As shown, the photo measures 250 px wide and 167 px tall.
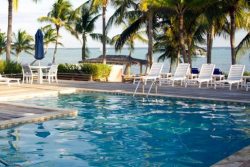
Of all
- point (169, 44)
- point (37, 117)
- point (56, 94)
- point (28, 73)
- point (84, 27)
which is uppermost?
point (84, 27)

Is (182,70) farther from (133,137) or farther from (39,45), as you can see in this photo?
(133,137)

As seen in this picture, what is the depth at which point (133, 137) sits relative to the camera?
7797 millimetres

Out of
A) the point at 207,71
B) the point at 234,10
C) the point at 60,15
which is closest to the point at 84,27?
the point at 60,15

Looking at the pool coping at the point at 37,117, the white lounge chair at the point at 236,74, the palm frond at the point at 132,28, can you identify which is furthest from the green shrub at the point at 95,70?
the pool coping at the point at 37,117

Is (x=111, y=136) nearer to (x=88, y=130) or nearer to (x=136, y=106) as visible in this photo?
(x=88, y=130)

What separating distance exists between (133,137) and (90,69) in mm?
12079

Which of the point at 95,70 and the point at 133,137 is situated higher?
the point at 95,70

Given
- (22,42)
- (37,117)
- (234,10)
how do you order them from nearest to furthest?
1. (37,117)
2. (234,10)
3. (22,42)

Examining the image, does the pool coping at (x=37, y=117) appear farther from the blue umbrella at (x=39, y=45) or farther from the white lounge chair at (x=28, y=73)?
the blue umbrella at (x=39, y=45)

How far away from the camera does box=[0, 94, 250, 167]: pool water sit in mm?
6289

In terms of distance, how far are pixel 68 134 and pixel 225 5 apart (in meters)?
15.2

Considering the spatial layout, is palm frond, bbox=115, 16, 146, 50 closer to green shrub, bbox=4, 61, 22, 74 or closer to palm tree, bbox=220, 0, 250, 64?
palm tree, bbox=220, 0, 250, 64

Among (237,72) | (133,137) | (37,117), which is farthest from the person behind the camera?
(237,72)

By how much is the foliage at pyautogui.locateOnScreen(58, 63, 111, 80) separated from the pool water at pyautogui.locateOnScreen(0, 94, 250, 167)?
26.1ft
